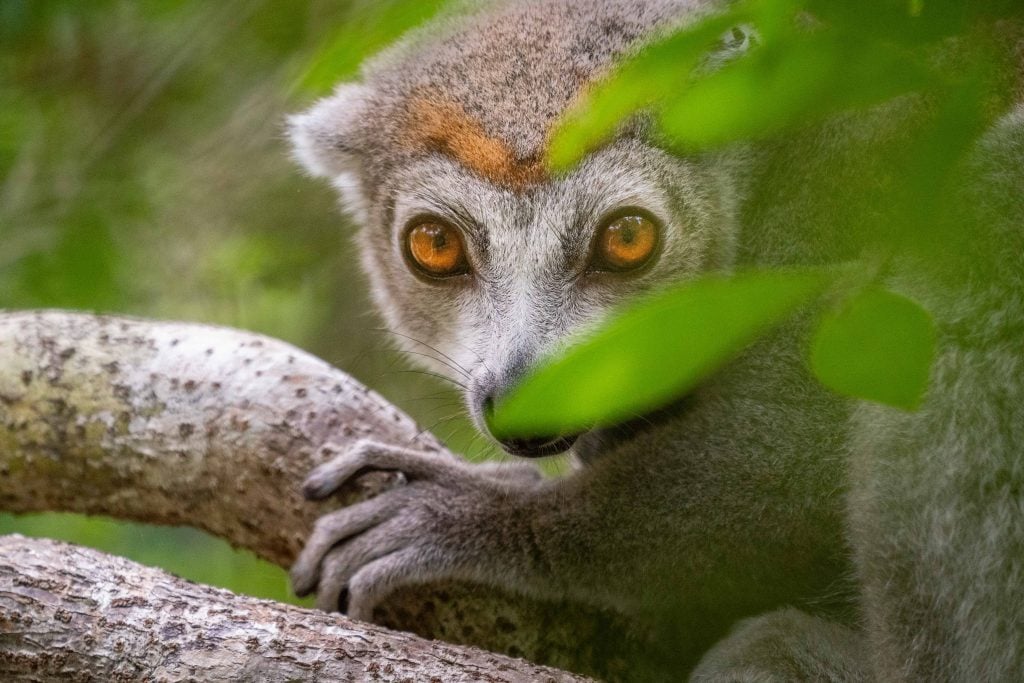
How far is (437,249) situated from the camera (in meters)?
3.30

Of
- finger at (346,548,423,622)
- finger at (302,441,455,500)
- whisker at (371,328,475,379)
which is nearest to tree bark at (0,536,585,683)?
finger at (346,548,423,622)

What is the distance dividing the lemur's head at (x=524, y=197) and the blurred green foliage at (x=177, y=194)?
20.5 inches

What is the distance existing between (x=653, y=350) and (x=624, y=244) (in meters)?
2.06

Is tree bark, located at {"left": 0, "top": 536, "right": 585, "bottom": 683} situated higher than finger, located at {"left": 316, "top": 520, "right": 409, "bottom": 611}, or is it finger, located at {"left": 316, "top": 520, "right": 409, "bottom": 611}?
finger, located at {"left": 316, "top": 520, "right": 409, "bottom": 611}

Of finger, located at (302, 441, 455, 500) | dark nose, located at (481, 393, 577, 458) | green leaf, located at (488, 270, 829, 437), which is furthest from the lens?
finger, located at (302, 441, 455, 500)

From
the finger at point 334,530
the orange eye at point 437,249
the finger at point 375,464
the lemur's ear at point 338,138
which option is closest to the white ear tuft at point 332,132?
the lemur's ear at point 338,138

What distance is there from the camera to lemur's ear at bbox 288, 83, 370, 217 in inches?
150

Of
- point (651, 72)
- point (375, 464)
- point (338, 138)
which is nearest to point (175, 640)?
point (375, 464)

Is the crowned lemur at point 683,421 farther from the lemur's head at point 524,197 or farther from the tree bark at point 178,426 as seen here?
the tree bark at point 178,426

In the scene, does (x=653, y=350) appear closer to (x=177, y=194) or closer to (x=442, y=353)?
(x=442, y=353)

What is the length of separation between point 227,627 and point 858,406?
1.73m

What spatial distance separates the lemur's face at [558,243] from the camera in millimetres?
2916

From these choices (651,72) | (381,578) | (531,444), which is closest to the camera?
(651,72)

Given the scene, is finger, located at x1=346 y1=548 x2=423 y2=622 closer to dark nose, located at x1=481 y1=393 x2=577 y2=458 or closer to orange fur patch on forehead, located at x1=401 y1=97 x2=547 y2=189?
dark nose, located at x1=481 y1=393 x2=577 y2=458
